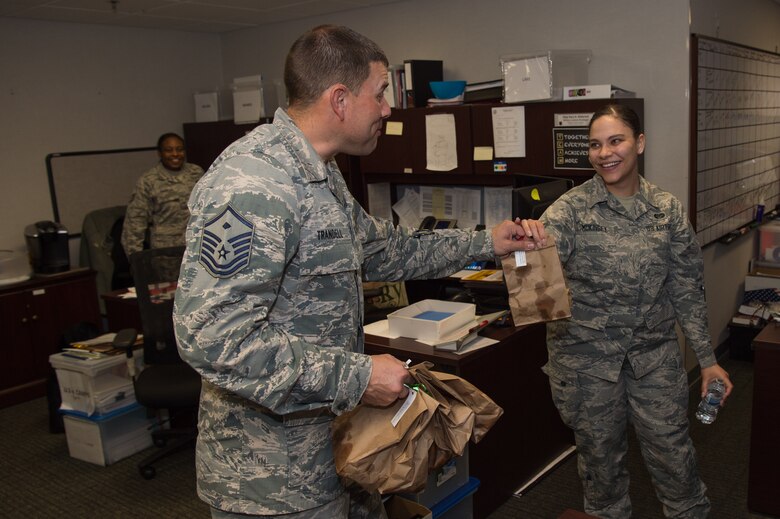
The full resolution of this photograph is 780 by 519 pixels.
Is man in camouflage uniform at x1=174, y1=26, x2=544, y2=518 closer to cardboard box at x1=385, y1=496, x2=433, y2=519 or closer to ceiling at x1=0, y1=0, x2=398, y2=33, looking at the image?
cardboard box at x1=385, y1=496, x2=433, y2=519

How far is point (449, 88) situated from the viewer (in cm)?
409

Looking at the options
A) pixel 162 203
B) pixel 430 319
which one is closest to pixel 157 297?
pixel 430 319

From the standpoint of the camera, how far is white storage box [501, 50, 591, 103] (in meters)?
3.63

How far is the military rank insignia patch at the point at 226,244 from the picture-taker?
4.25 feet

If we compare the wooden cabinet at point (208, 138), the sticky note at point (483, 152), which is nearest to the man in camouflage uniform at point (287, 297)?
the sticky note at point (483, 152)

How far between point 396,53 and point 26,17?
2.60m

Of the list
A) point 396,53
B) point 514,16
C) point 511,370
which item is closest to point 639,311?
point 511,370

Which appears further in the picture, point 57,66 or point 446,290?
point 57,66

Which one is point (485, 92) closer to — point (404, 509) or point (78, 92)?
point (404, 509)

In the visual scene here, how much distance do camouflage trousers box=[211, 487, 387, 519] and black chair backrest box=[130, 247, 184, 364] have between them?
1963 mm

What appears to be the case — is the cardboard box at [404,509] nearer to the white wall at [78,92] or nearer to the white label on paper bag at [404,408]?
the white label on paper bag at [404,408]

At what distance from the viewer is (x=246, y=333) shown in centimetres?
129

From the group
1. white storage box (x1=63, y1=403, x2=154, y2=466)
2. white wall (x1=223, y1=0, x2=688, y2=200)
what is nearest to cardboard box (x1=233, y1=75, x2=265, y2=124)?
white wall (x1=223, y1=0, x2=688, y2=200)

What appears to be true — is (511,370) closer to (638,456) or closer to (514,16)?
(638,456)
